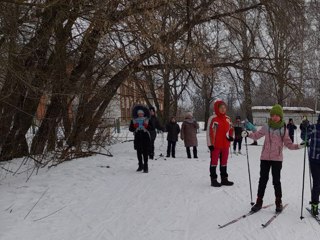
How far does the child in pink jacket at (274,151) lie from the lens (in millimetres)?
7098

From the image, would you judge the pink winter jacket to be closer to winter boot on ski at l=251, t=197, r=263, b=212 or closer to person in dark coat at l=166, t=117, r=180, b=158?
winter boot on ski at l=251, t=197, r=263, b=212

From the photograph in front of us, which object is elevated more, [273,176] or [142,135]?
[142,135]

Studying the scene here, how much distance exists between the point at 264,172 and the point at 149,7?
14.1 ft

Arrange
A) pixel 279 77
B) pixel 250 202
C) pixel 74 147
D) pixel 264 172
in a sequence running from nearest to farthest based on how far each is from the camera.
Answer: pixel 264 172 < pixel 250 202 < pixel 74 147 < pixel 279 77

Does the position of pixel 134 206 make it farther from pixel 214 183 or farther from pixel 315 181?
pixel 315 181

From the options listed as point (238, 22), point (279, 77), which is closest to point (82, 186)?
point (238, 22)

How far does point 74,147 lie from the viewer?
42.5 ft

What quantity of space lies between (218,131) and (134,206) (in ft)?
8.75

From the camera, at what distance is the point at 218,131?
934 centimetres

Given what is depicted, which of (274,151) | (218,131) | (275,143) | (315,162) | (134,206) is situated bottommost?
(134,206)

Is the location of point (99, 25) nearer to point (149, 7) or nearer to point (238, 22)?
point (149, 7)

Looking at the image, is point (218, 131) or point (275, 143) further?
point (218, 131)

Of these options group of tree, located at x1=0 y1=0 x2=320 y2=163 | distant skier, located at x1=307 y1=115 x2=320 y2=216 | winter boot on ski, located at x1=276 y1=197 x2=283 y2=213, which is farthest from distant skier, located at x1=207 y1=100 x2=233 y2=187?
distant skier, located at x1=307 y1=115 x2=320 y2=216

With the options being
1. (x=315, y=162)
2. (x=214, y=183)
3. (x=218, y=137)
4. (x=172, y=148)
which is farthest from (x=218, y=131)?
(x=172, y=148)
